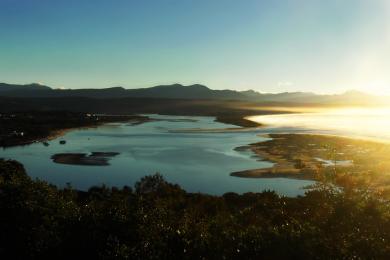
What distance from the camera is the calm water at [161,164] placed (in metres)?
50.2

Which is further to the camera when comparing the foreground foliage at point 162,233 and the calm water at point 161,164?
the calm water at point 161,164

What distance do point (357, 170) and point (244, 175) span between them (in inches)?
528

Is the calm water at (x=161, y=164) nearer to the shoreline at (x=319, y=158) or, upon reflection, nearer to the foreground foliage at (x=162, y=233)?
the shoreline at (x=319, y=158)

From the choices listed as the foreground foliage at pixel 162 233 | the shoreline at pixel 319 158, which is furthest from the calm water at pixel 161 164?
the foreground foliage at pixel 162 233

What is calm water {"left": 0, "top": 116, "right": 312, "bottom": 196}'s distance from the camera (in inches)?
1977

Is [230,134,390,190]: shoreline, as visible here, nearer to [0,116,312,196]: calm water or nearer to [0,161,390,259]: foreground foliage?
[0,116,312,196]: calm water

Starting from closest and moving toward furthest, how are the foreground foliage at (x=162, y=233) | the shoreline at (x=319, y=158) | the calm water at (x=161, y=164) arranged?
the foreground foliage at (x=162, y=233) < the calm water at (x=161, y=164) < the shoreline at (x=319, y=158)

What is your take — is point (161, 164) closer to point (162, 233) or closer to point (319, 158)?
point (319, 158)

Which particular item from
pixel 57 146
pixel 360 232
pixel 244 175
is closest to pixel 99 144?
pixel 57 146

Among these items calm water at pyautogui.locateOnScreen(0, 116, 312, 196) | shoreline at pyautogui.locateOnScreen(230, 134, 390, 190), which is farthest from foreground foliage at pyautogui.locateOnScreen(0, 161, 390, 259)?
calm water at pyautogui.locateOnScreen(0, 116, 312, 196)

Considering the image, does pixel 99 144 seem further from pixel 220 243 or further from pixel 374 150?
pixel 220 243

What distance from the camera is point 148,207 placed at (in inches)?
792

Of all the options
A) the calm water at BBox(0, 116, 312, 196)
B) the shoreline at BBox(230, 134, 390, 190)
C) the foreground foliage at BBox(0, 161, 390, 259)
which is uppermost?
the foreground foliage at BBox(0, 161, 390, 259)

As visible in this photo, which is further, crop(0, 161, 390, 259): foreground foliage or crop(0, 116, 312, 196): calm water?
crop(0, 116, 312, 196): calm water
